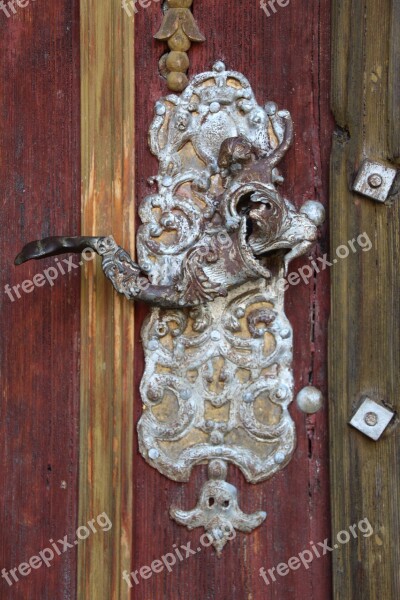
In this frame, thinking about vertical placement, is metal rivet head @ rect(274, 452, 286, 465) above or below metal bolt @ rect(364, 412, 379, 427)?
below

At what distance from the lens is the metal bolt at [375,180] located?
126 centimetres

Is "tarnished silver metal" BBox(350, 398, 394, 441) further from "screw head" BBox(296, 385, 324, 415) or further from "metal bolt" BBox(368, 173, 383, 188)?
"metal bolt" BBox(368, 173, 383, 188)

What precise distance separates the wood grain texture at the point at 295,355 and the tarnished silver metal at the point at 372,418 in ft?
0.23

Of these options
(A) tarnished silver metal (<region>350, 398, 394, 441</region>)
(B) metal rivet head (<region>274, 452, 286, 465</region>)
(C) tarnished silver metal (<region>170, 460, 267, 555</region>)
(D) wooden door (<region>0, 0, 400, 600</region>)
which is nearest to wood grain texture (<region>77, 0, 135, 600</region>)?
(D) wooden door (<region>0, 0, 400, 600</region>)

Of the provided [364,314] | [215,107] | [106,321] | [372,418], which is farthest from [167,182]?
[372,418]

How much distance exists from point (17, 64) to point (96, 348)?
52 cm

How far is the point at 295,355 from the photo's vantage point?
4.35 ft

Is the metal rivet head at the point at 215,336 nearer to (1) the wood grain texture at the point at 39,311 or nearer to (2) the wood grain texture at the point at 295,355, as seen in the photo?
(2) the wood grain texture at the point at 295,355

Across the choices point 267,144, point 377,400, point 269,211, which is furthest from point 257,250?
point 377,400

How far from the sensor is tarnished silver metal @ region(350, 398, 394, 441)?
1.25 metres

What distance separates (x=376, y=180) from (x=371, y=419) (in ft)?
1.16

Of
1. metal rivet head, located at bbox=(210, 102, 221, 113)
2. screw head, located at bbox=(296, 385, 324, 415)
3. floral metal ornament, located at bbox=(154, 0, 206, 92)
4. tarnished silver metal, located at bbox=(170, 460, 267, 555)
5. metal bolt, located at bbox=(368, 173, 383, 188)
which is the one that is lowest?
tarnished silver metal, located at bbox=(170, 460, 267, 555)

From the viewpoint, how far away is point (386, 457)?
125cm

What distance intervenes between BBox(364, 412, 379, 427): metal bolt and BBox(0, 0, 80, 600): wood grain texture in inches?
18.8
